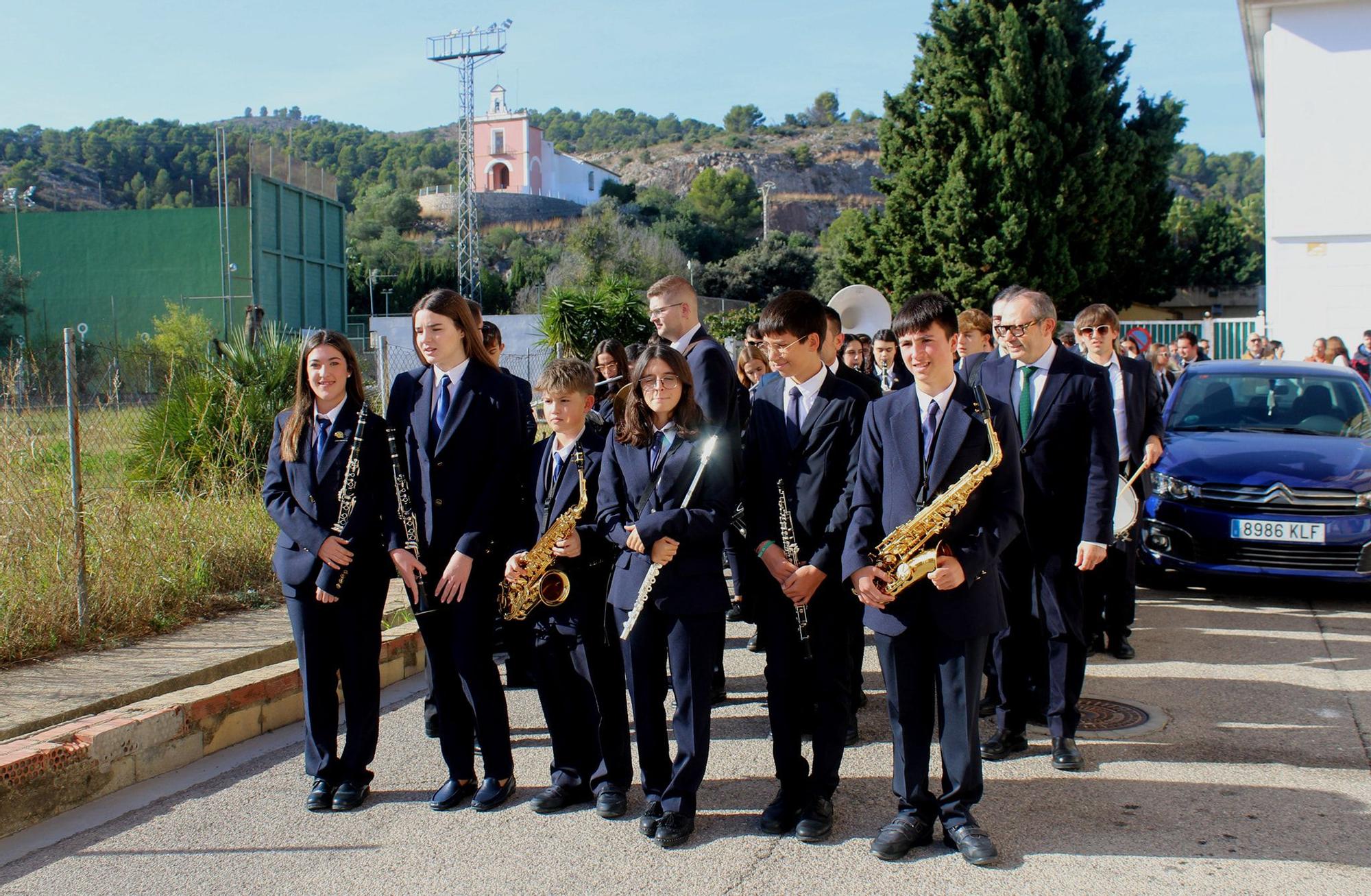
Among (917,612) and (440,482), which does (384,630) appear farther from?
(917,612)

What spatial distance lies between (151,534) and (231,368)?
415 centimetres

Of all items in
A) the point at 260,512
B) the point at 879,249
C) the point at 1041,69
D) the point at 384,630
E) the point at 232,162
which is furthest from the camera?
the point at 232,162

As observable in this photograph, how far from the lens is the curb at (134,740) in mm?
4414

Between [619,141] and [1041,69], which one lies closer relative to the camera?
[1041,69]

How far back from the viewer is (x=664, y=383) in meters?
4.25

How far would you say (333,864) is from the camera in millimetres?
4020

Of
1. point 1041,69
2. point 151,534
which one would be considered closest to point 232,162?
point 1041,69

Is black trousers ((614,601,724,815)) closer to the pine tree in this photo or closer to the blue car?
the blue car

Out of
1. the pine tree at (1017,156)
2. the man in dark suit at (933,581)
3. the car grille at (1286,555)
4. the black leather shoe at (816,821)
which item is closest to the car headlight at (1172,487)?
the car grille at (1286,555)

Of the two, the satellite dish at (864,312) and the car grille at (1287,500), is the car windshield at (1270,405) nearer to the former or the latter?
the car grille at (1287,500)

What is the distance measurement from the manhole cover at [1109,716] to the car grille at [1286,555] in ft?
9.66

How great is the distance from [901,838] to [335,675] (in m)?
2.42

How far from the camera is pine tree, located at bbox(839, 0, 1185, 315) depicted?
1152 inches

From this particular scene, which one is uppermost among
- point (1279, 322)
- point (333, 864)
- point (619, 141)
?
point (619, 141)
